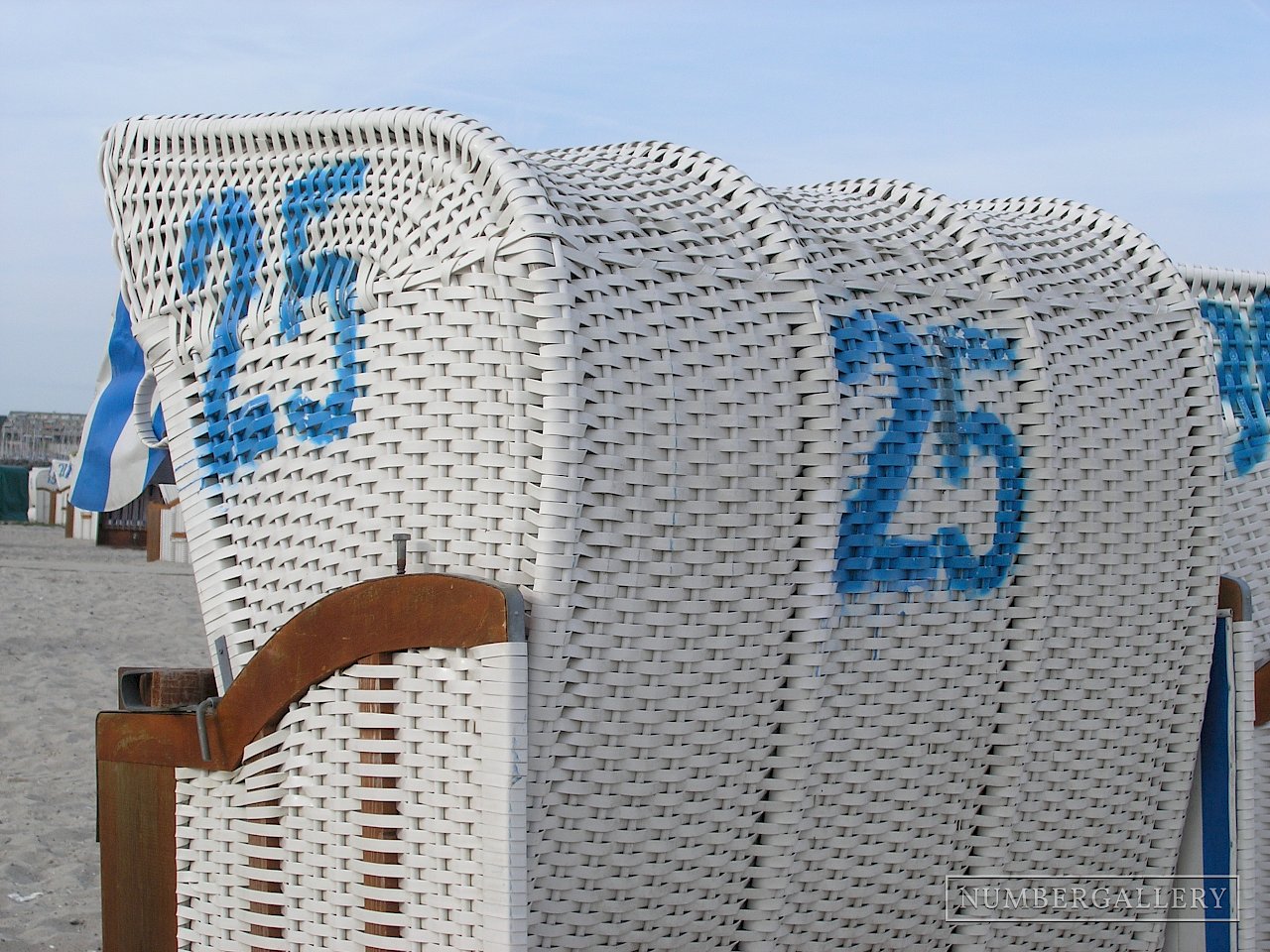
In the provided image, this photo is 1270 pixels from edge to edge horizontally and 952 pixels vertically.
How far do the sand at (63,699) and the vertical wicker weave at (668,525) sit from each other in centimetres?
200

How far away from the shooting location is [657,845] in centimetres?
283

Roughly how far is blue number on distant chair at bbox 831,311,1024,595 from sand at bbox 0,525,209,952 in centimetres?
303

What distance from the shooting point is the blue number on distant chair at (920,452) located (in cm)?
299

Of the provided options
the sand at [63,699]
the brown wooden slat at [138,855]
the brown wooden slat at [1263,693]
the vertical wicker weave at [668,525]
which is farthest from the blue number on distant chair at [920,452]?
the sand at [63,699]

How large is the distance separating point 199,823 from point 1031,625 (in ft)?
6.58

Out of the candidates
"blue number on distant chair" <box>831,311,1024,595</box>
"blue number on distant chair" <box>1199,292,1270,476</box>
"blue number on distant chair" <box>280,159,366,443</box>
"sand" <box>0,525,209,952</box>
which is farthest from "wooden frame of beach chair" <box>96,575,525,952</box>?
"blue number on distant chair" <box>1199,292,1270,476</box>

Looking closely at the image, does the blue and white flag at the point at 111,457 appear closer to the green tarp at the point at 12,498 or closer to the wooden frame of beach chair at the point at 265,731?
the wooden frame of beach chair at the point at 265,731

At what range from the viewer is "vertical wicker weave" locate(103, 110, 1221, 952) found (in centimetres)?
266

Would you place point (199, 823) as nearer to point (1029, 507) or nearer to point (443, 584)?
point (443, 584)

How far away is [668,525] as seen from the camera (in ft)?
8.87

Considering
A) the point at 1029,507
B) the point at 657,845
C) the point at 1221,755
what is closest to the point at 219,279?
the point at 657,845

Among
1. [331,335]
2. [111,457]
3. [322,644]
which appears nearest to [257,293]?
[331,335]

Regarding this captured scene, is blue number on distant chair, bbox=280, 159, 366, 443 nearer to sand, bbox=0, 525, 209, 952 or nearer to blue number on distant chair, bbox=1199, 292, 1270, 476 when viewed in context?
sand, bbox=0, 525, 209, 952

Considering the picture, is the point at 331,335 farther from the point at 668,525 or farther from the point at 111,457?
the point at 111,457
